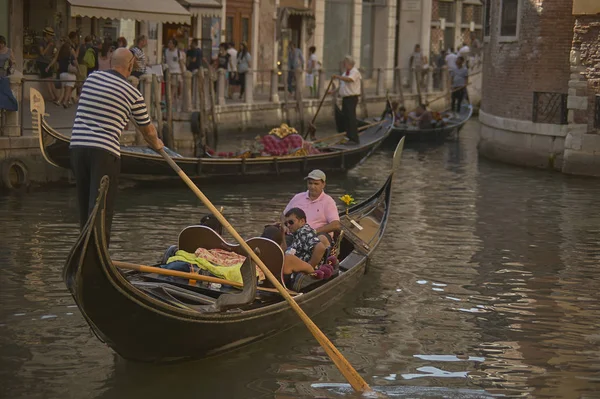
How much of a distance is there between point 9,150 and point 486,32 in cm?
827

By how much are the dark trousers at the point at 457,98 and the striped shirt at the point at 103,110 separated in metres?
17.8

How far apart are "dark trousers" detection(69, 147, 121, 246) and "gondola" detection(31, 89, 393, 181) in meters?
4.42

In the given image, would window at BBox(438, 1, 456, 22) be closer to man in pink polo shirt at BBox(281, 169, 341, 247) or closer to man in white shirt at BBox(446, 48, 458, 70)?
man in white shirt at BBox(446, 48, 458, 70)

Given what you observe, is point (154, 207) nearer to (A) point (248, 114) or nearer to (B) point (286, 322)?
(B) point (286, 322)

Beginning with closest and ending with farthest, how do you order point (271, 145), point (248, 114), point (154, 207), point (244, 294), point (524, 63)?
point (244, 294) → point (154, 207) → point (271, 145) → point (524, 63) → point (248, 114)

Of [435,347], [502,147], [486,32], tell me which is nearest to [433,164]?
[502,147]

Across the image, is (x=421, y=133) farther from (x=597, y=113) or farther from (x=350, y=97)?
(x=597, y=113)

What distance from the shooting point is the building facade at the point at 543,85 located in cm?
1433

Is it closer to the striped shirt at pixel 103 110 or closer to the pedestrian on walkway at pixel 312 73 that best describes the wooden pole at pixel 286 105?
the pedestrian on walkway at pixel 312 73

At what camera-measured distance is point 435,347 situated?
659cm

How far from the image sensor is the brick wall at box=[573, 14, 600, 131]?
14.2 m

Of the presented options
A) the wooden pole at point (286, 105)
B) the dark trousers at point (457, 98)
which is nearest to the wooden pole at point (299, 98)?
the wooden pole at point (286, 105)

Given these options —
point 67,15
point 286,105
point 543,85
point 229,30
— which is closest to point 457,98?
point 229,30

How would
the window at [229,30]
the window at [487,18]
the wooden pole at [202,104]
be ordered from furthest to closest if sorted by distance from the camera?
the window at [229,30] < the window at [487,18] < the wooden pole at [202,104]
